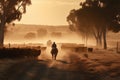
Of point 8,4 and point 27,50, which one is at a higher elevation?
point 8,4

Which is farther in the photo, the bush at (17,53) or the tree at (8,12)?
the tree at (8,12)

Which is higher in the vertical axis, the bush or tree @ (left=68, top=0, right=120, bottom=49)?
tree @ (left=68, top=0, right=120, bottom=49)

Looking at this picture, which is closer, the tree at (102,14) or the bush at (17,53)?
the bush at (17,53)

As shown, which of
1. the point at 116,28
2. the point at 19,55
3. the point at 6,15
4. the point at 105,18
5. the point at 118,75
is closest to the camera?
the point at 118,75

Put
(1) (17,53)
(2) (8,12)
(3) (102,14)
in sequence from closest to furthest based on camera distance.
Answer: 1. (1) (17,53)
2. (2) (8,12)
3. (3) (102,14)

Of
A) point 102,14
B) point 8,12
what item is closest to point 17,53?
point 8,12

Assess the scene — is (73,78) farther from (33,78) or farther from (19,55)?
(19,55)

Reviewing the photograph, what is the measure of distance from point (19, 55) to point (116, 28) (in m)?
36.7

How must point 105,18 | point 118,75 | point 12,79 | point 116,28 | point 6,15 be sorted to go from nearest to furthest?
1. point 12,79
2. point 118,75
3. point 6,15
4. point 116,28
5. point 105,18

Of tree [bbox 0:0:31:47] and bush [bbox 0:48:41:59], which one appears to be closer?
bush [bbox 0:48:41:59]

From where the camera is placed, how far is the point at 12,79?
86.9ft

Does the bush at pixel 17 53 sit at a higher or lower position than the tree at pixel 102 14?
lower

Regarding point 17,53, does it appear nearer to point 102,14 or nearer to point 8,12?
point 8,12

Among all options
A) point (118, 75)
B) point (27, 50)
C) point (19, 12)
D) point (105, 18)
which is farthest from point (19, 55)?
point (105, 18)
